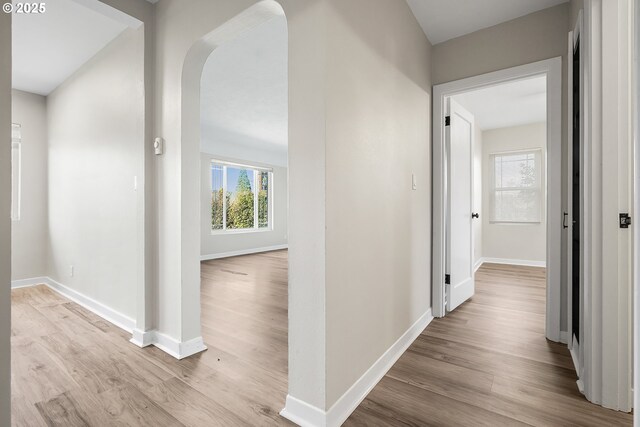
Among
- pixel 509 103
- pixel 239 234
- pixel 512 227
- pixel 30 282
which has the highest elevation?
pixel 509 103

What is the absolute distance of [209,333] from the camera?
240cm

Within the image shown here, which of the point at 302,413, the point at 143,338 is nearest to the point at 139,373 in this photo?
the point at 143,338

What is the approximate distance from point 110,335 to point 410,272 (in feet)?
7.90

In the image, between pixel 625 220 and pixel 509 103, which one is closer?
pixel 625 220

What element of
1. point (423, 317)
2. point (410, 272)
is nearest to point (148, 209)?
point (410, 272)

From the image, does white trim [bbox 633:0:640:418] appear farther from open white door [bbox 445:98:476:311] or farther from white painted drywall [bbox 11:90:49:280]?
white painted drywall [bbox 11:90:49:280]

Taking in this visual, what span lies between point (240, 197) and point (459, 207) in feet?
17.1

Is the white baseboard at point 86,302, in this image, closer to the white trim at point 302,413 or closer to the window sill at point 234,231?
the white trim at point 302,413

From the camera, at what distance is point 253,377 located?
5.77ft

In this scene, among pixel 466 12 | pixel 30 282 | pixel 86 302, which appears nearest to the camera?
pixel 466 12

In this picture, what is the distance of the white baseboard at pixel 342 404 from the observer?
52.4 inches

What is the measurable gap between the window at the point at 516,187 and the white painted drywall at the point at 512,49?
3.56m

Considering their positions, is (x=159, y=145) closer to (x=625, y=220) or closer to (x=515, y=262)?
(x=625, y=220)

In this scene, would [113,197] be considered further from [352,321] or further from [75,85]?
[352,321]
